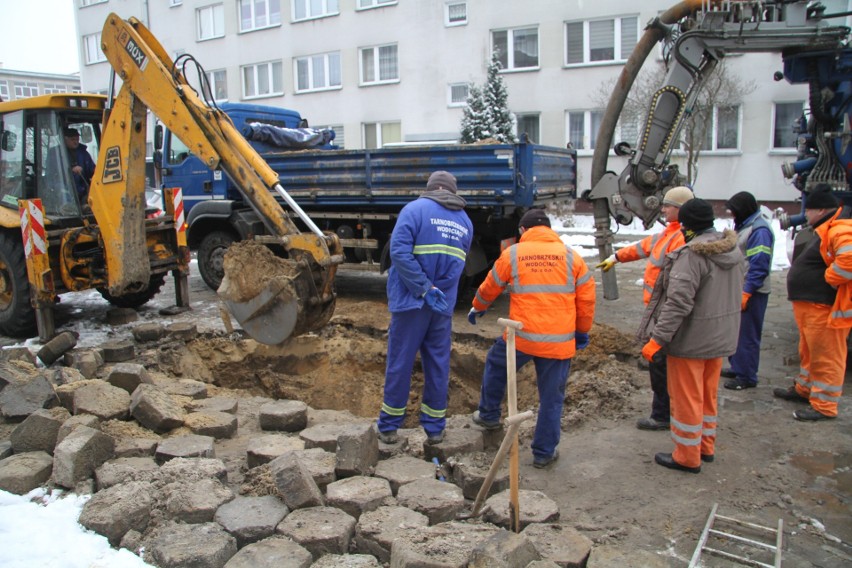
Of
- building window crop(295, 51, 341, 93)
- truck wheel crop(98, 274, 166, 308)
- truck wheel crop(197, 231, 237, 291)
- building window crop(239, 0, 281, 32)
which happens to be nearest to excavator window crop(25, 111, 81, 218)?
truck wheel crop(98, 274, 166, 308)

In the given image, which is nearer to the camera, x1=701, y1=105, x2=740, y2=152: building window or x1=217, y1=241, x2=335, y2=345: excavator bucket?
x1=217, y1=241, x2=335, y2=345: excavator bucket

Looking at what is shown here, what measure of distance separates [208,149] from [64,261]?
257cm

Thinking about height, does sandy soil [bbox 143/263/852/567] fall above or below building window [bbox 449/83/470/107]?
below

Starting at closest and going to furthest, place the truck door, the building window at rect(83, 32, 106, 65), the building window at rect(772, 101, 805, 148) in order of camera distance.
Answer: the truck door
the building window at rect(772, 101, 805, 148)
the building window at rect(83, 32, 106, 65)

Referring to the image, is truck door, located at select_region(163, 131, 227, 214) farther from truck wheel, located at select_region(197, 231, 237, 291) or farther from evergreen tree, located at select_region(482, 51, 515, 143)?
evergreen tree, located at select_region(482, 51, 515, 143)

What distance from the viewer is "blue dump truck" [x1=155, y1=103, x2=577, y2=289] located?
8031 millimetres

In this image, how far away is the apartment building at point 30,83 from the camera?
164 ft

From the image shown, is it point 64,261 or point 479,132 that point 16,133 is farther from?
point 479,132

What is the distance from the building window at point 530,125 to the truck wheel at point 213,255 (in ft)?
40.5

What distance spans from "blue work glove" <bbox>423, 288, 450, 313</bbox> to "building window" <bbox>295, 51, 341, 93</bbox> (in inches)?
774

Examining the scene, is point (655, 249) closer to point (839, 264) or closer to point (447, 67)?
point (839, 264)

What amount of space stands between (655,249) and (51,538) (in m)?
4.28

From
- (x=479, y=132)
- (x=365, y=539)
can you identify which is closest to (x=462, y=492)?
(x=365, y=539)

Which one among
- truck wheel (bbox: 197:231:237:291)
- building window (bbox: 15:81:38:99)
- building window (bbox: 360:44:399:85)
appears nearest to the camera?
truck wheel (bbox: 197:231:237:291)
